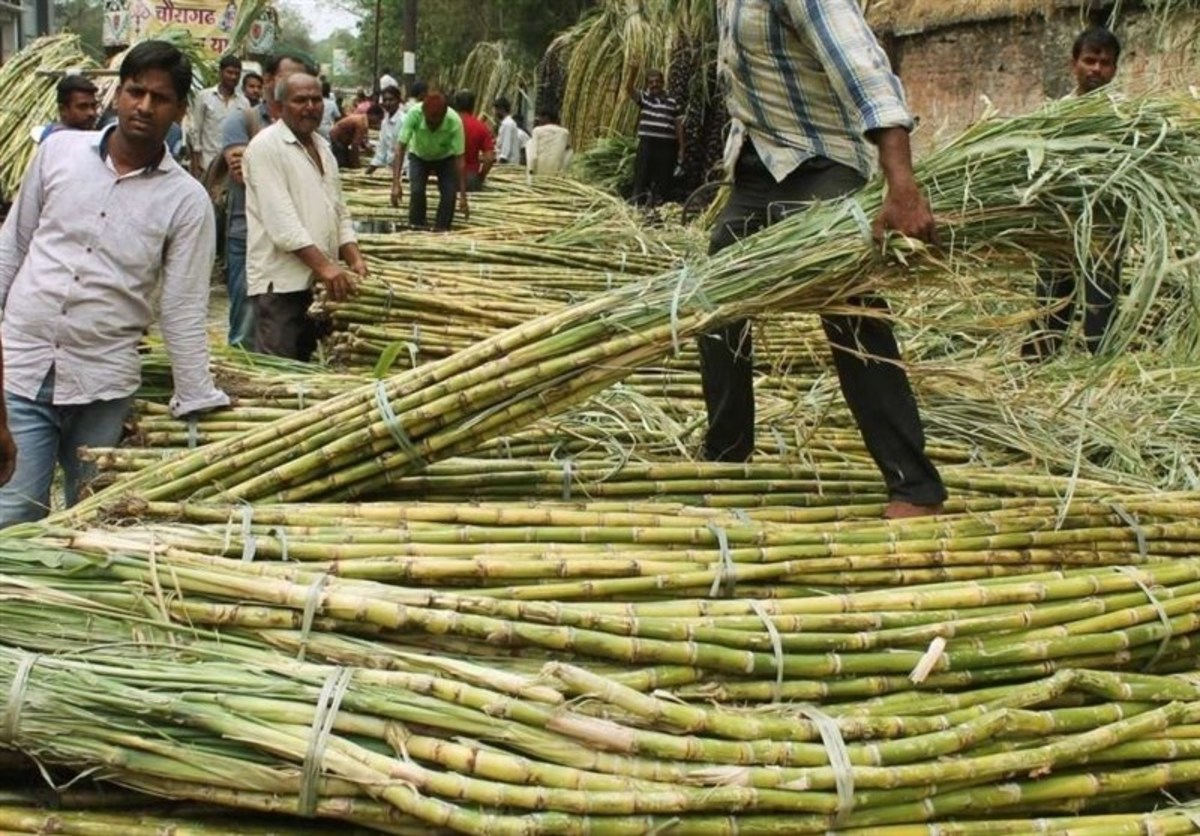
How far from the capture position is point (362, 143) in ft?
49.8

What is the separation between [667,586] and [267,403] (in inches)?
62.5

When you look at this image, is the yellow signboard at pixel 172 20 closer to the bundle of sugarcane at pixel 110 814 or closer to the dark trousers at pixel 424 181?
the dark trousers at pixel 424 181

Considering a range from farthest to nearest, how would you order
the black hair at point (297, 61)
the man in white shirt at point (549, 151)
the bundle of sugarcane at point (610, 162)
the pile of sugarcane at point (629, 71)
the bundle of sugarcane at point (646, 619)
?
the man in white shirt at point (549, 151), the bundle of sugarcane at point (610, 162), the pile of sugarcane at point (629, 71), the black hair at point (297, 61), the bundle of sugarcane at point (646, 619)

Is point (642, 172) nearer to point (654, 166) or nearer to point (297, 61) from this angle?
point (654, 166)

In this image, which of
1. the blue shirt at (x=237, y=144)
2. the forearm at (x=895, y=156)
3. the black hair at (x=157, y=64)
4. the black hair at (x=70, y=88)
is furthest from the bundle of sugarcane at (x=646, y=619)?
the black hair at (x=70, y=88)

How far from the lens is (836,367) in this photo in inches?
121

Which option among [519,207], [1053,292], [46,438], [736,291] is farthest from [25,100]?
[1053,292]

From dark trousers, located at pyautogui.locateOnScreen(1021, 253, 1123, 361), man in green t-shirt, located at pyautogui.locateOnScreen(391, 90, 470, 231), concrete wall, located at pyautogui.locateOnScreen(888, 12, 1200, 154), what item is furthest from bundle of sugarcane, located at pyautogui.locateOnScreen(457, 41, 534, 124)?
dark trousers, located at pyautogui.locateOnScreen(1021, 253, 1123, 361)

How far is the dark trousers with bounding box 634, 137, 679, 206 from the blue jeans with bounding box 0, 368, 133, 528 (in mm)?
8280

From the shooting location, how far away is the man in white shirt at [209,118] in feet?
29.1

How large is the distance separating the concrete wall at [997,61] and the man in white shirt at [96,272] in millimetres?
4372

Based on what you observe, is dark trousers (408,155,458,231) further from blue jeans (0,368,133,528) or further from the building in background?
blue jeans (0,368,133,528)

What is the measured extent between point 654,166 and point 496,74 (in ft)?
34.1

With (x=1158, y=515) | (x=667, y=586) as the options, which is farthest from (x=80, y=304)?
(x=1158, y=515)
